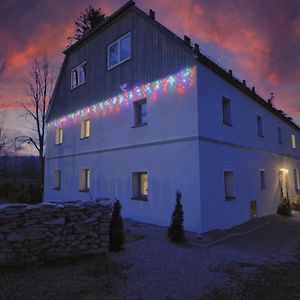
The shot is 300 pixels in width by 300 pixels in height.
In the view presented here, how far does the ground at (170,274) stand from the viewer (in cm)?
443

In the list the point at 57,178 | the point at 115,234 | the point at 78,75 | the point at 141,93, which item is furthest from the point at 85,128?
the point at 115,234

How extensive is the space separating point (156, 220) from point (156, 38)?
758 cm

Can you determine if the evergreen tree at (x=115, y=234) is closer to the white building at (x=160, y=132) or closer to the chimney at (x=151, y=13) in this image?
the white building at (x=160, y=132)

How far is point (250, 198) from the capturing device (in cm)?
1234

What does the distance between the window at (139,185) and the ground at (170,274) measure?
3060mm

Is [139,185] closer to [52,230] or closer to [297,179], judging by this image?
[52,230]

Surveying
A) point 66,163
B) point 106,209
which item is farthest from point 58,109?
point 106,209

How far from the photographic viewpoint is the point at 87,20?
89.3 ft

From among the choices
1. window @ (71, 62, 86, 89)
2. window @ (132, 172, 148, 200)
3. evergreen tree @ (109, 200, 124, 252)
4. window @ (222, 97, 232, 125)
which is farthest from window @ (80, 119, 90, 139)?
evergreen tree @ (109, 200, 124, 252)

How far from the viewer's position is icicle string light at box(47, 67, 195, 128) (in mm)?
9738

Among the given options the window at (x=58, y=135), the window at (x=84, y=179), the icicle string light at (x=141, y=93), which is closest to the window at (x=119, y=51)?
the icicle string light at (x=141, y=93)

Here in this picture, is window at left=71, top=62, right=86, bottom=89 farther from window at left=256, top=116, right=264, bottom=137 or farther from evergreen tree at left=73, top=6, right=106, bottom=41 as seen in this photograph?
evergreen tree at left=73, top=6, right=106, bottom=41

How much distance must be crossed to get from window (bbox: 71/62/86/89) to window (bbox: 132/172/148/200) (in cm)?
748

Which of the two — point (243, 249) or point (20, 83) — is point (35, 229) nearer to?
point (243, 249)
